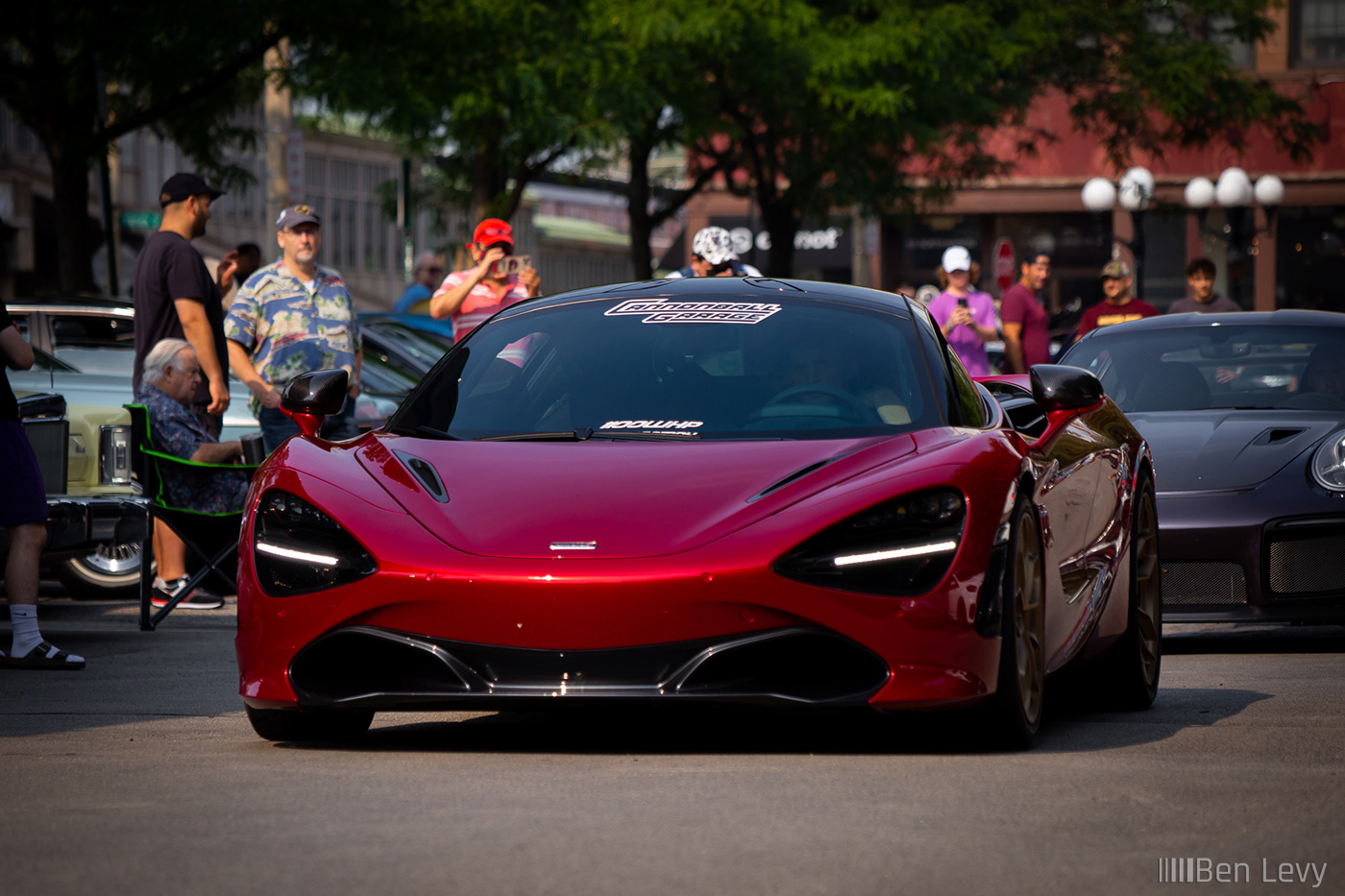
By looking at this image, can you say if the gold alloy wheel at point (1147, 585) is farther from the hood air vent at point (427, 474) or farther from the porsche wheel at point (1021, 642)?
the hood air vent at point (427, 474)

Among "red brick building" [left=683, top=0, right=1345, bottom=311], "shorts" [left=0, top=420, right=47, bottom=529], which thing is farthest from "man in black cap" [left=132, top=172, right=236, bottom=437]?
"red brick building" [left=683, top=0, right=1345, bottom=311]

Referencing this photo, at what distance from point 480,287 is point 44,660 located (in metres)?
4.66

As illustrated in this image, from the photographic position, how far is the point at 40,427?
32.4 ft

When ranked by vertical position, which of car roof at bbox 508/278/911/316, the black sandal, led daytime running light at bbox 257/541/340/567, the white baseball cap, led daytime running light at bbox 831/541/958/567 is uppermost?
the white baseball cap

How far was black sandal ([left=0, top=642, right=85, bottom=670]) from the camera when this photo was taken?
8.43 m

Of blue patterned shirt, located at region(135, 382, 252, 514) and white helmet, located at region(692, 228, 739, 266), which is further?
white helmet, located at region(692, 228, 739, 266)

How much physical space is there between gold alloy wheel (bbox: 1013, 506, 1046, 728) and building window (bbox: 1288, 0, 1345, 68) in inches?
1645

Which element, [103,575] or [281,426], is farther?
[103,575]

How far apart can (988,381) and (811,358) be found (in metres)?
1.95

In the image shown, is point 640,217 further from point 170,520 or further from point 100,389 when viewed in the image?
point 170,520

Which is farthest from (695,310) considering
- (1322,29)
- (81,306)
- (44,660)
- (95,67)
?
(1322,29)

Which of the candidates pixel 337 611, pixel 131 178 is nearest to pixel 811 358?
pixel 337 611

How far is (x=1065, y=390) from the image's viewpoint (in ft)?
22.1

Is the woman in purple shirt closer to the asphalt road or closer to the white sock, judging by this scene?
the white sock
